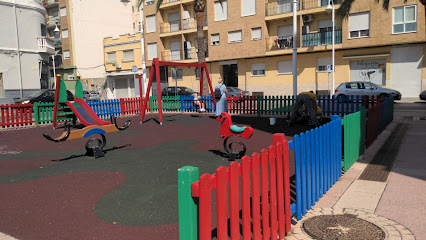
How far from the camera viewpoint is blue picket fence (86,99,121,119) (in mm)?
18297

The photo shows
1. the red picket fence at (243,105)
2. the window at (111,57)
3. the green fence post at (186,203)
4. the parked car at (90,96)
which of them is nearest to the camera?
the green fence post at (186,203)

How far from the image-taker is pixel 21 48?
27.8 metres

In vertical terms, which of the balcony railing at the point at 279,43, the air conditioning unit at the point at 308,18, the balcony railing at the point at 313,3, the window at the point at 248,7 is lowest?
the balcony railing at the point at 279,43

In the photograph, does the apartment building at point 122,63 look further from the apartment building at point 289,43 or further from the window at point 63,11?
the window at point 63,11

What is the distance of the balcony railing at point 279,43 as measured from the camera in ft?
109

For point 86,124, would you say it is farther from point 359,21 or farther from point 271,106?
point 359,21

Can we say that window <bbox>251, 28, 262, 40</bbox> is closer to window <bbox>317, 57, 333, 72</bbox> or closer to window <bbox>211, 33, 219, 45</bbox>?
window <bbox>211, 33, 219, 45</bbox>

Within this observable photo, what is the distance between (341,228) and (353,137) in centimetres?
302

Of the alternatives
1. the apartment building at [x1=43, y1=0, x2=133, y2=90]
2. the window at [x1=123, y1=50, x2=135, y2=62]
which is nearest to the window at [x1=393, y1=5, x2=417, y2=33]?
the window at [x1=123, y1=50, x2=135, y2=62]

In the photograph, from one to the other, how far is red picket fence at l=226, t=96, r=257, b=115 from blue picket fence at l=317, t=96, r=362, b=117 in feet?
10.7

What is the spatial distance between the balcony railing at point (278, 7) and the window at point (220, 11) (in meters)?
4.65

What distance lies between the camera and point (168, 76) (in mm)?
43000

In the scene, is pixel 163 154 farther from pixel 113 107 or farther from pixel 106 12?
pixel 106 12

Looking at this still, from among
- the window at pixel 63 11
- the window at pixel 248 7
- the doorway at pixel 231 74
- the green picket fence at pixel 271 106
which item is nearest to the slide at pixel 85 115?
the green picket fence at pixel 271 106
